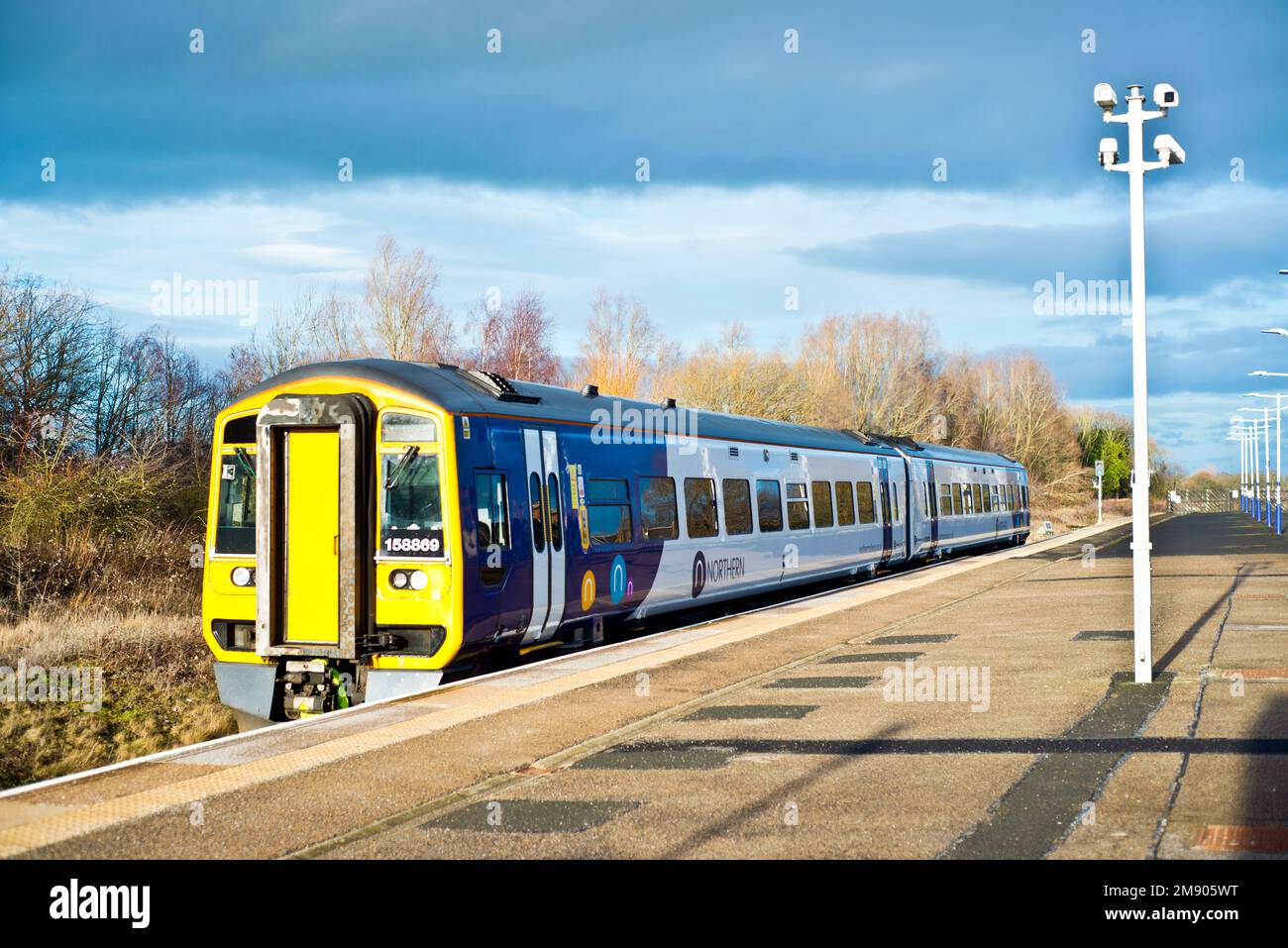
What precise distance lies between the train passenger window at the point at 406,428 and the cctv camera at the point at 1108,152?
6203 mm

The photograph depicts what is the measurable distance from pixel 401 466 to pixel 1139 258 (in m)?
6.60

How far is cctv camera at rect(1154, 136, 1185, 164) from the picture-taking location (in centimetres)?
1048

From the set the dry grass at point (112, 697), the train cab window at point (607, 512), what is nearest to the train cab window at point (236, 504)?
the dry grass at point (112, 697)

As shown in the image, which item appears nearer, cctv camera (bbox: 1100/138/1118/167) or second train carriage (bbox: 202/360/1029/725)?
cctv camera (bbox: 1100/138/1118/167)

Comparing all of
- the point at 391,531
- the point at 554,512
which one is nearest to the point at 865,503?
the point at 554,512

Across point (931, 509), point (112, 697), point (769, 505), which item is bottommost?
point (112, 697)

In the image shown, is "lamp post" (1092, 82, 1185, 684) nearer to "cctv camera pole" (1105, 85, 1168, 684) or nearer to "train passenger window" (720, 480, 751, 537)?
"cctv camera pole" (1105, 85, 1168, 684)

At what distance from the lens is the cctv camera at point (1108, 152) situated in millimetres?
10578

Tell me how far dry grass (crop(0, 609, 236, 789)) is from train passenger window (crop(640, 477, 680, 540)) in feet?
A: 18.4

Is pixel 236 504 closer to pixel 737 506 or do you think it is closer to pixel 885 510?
pixel 737 506

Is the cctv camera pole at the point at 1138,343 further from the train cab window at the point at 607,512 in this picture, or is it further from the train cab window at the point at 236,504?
the train cab window at the point at 236,504

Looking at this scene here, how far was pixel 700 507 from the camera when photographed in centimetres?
1733
